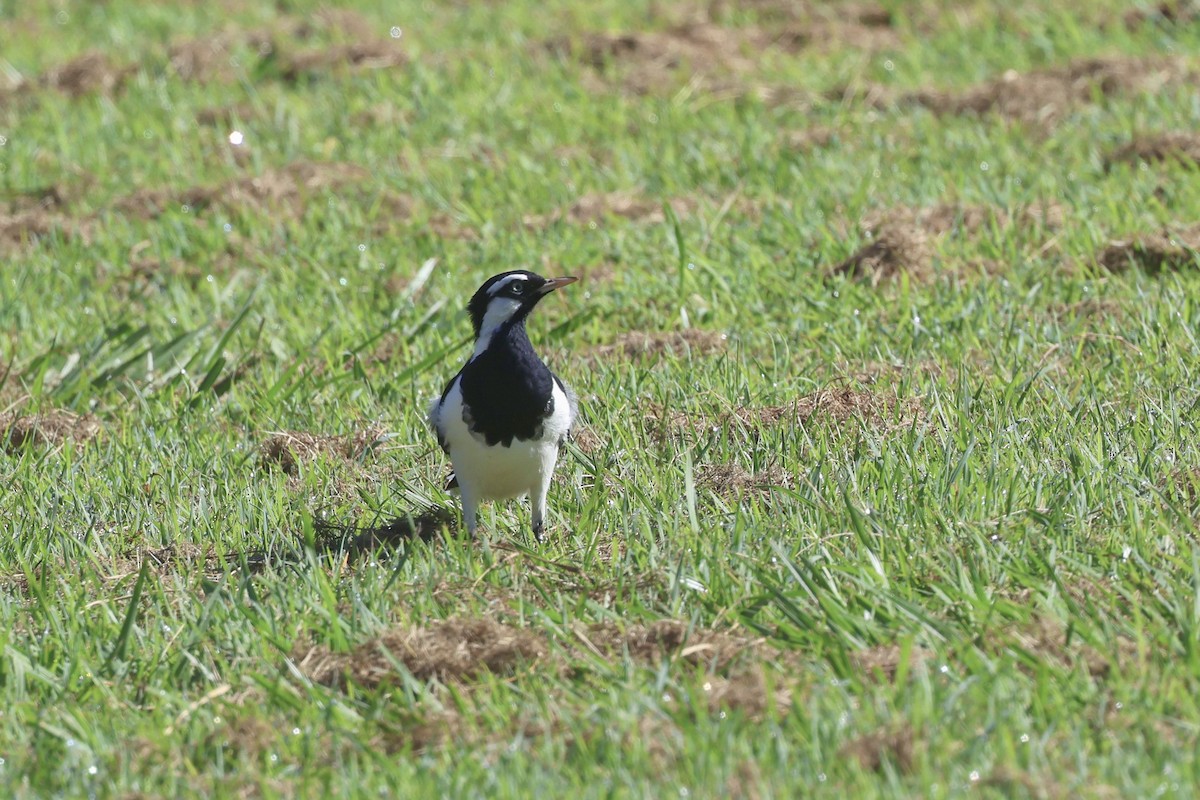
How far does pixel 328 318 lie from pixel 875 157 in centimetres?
306

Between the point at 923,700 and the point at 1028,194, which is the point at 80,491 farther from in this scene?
the point at 1028,194

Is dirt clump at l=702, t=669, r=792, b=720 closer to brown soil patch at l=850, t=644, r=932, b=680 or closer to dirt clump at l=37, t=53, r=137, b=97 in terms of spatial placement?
brown soil patch at l=850, t=644, r=932, b=680

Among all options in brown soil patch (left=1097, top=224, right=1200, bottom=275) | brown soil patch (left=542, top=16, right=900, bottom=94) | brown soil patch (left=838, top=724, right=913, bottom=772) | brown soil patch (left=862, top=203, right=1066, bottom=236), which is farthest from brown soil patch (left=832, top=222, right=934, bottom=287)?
brown soil patch (left=838, top=724, right=913, bottom=772)

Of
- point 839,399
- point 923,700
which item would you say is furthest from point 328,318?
point 923,700

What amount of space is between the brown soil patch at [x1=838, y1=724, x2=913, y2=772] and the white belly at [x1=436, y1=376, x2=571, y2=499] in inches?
75.1

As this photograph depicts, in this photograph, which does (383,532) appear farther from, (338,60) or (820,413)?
(338,60)

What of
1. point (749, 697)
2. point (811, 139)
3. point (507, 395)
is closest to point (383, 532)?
point (507, 395)

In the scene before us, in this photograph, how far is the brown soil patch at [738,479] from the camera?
18.3 ft

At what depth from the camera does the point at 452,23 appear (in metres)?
12.1

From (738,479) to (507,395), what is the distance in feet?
2.66

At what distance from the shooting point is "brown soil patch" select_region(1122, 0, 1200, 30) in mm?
10930

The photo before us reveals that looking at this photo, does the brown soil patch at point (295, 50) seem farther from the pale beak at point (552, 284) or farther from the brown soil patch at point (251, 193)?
the pale beak at point (552, 284)

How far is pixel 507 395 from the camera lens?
559 cm

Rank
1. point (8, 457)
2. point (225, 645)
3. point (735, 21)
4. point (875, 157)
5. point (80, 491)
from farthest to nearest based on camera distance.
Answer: point (735, 21), point (875, 157), point (8, 457), point (80, 491), point (225, 645)
